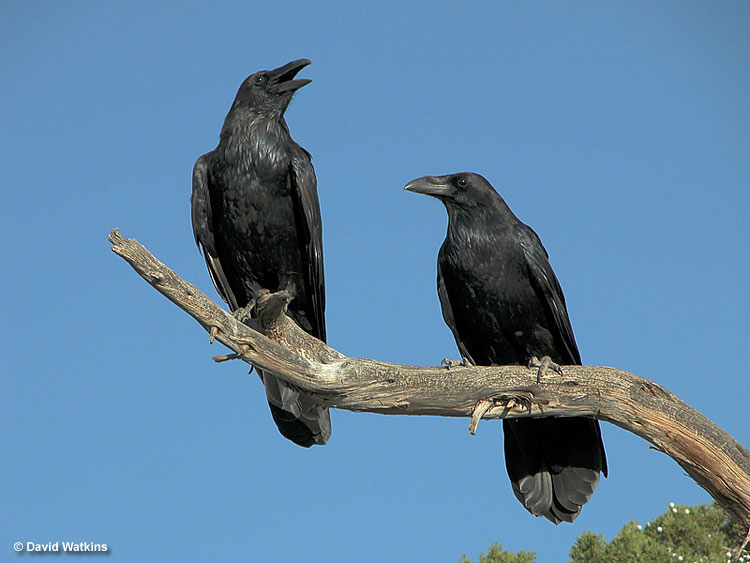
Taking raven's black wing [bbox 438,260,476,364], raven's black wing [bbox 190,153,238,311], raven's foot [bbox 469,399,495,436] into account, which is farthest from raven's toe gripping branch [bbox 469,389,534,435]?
raven's black wing [bbox 190,153,238,311]

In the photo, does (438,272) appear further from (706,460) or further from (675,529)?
(675,529)

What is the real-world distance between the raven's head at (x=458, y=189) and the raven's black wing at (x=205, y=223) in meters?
1.85

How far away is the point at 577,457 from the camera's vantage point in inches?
277

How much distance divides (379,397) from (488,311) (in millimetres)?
1388

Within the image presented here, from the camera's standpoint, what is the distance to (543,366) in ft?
20.7

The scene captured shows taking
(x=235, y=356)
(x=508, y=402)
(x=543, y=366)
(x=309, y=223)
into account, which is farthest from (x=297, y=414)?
(x=543, y=366)

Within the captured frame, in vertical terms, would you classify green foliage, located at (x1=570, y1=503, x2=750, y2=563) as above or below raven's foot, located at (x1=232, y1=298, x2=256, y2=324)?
below

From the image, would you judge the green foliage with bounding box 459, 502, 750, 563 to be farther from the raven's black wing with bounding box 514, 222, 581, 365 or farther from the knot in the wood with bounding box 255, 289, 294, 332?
the knot in the wood with bounding box 255, 289, 294, 332

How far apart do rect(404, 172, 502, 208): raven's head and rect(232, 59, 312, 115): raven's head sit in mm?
1381

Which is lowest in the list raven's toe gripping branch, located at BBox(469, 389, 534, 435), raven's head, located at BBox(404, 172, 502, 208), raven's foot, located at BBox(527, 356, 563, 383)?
raven's toe gripping branch, located at BBox(469, 389, 534, 435)

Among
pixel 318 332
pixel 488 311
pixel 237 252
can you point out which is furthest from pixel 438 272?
pixel 237 252

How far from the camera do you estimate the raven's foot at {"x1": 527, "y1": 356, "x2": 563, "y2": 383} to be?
6.19 m

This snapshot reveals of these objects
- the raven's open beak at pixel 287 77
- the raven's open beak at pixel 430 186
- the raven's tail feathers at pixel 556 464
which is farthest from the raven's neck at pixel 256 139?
the raven's tail feathers at pixel 556 464

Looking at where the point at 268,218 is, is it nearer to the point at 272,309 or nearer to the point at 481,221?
the point at 272,309
